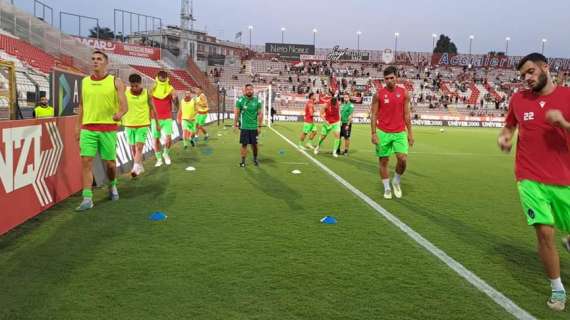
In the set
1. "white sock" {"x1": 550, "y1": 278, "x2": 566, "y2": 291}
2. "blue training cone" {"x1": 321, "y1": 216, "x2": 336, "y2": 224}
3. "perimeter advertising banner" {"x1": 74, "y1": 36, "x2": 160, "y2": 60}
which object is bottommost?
"blue training cone" {"x1": 321, "y1": 216, "x2": 336, "y2": 224}

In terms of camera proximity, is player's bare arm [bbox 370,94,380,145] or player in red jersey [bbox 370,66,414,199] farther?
player in red jersey [bbox 370,66,414,199]

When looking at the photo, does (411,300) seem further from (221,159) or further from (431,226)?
(221,159)

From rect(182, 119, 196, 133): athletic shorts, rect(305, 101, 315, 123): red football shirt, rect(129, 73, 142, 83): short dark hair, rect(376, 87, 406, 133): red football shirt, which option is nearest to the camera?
rect(376, 87, 406, 133): red football shirt

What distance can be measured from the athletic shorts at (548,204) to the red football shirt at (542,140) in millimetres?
58

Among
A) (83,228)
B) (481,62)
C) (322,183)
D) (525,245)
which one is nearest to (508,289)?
(525,245)

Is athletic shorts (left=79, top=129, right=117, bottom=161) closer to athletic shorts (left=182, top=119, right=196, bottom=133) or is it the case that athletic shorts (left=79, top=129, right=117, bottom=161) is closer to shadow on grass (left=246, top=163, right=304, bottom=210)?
shadow on grass (left=246, top=163, right=304, bottom=210)

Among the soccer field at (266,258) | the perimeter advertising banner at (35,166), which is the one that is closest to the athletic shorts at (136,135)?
the soccer field at (266,258)

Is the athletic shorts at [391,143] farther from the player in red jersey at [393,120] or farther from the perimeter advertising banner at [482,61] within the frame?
the perimeter advertising banner at [482,61]

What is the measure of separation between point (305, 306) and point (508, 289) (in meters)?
1.81

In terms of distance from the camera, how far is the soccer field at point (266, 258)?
3.47 metres

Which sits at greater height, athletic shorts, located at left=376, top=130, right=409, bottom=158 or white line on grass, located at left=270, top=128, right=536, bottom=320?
athletic shorts, located at left=376, top=130, right=409, bottom=158

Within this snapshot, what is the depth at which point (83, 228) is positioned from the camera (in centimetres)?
561

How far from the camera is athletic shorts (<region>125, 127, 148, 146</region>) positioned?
986cm

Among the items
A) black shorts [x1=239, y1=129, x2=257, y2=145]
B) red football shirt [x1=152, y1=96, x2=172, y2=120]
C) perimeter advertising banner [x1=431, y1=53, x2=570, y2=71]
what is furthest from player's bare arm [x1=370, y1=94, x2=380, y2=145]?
perimeter advertising banner [x1=431, y1=53, x2=570, y2=71]
